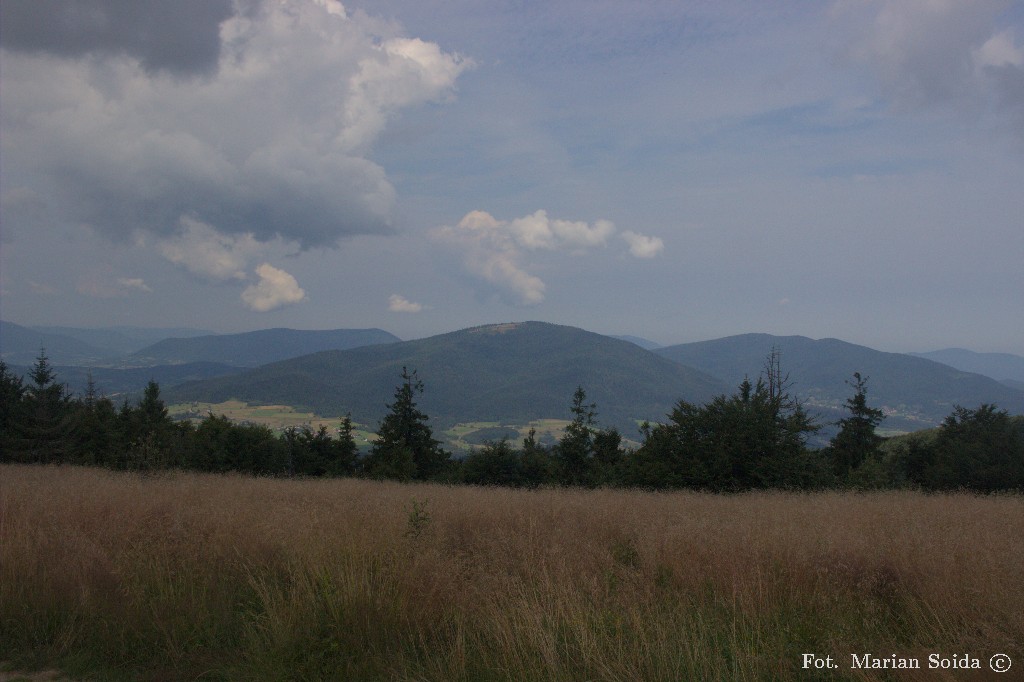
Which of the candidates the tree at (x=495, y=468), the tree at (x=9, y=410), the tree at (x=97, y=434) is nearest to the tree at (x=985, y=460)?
the tree at (x=495, y=468)

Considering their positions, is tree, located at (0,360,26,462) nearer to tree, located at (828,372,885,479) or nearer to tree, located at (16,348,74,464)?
tree, located at (16,348,74,464)

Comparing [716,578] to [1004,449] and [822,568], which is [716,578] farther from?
[1004,449]

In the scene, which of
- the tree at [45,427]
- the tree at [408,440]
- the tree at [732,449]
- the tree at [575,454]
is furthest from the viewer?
the tree at [408,440]

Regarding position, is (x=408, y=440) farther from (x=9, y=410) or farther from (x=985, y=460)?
(x=985, y=460)

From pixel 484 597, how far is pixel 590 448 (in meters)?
34.0

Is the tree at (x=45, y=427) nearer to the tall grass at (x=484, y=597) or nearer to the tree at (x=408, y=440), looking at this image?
the tree at (x=408, y=440)

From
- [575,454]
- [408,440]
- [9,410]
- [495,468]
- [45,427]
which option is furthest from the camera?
[408,440]

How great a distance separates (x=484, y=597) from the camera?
184 inches

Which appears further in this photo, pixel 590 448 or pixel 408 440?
pixel 408 440

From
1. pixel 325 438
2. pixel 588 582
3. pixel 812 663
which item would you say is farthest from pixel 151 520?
pixel 325 438

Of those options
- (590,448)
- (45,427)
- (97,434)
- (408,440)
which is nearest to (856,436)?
(590,448)

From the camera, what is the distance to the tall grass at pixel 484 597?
3.97 metres

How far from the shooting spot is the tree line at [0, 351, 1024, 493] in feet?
69.3

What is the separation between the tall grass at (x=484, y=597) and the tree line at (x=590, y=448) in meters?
9.45
